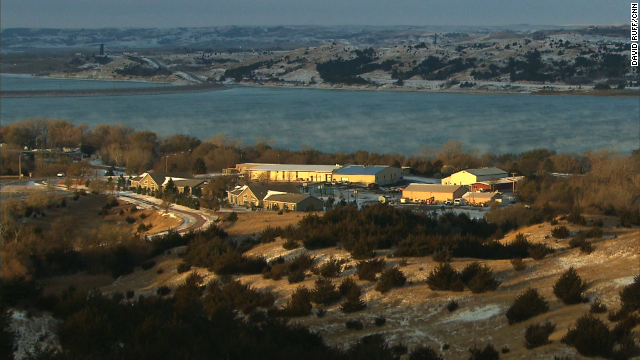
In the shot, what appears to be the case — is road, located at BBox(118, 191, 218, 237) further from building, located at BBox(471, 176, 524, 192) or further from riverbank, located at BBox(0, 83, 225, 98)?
riverbank, located at BBox(0, 83, 225, 98)

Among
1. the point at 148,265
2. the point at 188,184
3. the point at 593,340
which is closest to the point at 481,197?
the point at 188,184

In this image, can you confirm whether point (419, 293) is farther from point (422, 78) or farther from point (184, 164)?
point (422, 78)

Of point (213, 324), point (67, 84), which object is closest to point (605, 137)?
point (213, 324)

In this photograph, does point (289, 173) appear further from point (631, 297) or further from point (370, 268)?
point (631, 297)

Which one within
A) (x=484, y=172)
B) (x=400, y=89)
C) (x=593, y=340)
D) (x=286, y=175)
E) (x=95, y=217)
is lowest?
(x=95, y=217)

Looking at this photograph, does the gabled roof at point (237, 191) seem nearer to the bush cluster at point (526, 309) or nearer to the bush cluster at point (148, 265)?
the bush cluster at point (148, 265)

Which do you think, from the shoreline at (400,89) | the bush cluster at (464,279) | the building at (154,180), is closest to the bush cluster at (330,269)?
the bush cluster at (464,279)

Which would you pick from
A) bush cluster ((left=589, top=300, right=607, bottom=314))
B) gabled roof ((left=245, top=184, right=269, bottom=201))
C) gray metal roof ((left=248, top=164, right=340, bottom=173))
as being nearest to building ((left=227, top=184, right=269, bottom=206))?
gabled roof ((left=245, top=184, right=269, bottom=201))
